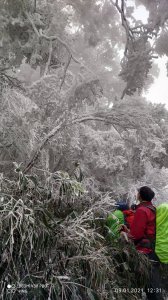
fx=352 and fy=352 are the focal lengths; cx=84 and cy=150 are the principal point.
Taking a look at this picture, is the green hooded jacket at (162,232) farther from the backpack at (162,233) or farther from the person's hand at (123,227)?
the person's hand at (123,227)

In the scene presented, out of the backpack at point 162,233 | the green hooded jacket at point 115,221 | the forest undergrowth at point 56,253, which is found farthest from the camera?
the green hooded jacket at point 115,221

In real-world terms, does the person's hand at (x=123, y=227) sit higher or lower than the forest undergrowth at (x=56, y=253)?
higher

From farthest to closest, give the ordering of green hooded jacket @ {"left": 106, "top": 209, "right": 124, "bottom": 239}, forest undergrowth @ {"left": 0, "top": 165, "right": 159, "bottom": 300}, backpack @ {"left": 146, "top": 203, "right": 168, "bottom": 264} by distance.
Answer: green hooded jacket @ {"left": 106, "top": 209, "right": 124, "bottom": 239} → backpack @ {"left": 146, "top": 203, "right": 168, "bottom": 264} → forest undergrowth @ {"left": 0, "top": 165, "right": 159, "bottom": 300}

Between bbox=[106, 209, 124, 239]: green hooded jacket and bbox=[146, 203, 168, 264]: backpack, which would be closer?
bbox=[146, 203, 168, 264]: backpack

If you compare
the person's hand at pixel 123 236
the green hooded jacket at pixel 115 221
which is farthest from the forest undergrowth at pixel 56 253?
the green hooded jacket at pixel 115 221

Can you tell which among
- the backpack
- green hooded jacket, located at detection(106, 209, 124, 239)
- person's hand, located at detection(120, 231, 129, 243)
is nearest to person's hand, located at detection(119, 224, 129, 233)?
green hooded jacket, located at detection(106, 209, 124, 239)

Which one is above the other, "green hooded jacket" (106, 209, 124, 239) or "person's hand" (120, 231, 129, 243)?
"green hooded jacket" (106, 209, 124, 239)

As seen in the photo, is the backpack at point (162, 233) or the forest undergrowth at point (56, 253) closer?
the forest undergrowth at point (56, 253)

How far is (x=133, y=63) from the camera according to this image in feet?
36.8

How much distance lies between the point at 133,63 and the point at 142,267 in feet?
26.3

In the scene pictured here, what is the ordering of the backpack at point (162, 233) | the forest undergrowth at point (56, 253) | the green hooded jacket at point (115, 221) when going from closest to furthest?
the forest undergrowth at point (56, 253)
the backpack at point (162, 233)
the green hooded jacket at point (115, 221)

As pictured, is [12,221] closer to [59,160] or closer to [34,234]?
[34,234]

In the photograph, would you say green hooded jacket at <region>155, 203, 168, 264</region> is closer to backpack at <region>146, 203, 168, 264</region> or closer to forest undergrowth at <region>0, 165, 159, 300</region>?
backpack at <region>146, 203, 168, 264</region>

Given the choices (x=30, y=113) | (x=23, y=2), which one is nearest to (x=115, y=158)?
(x=30, y=113)
